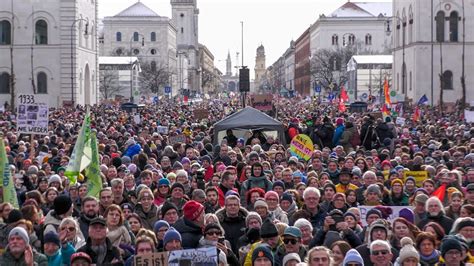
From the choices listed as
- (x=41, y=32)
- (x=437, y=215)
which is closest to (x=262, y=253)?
(x=437, y=215)

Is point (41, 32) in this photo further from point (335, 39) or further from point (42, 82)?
point (335, 39)

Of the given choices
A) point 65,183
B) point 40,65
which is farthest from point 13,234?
point 40,65

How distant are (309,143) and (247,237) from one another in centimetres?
1139

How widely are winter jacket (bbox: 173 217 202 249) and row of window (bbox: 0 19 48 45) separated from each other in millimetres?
62577

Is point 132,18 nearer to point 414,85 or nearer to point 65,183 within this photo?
point 414,85

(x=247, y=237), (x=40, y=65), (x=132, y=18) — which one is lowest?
(x=247, y=237)

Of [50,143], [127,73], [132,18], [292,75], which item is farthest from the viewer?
[292,75]

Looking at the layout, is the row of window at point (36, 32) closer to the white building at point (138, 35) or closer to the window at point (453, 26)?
the window at point (453, 26)

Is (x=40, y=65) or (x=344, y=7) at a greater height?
(x=344, y=7)

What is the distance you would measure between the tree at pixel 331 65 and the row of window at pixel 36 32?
49084 millimetres

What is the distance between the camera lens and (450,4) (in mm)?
76000

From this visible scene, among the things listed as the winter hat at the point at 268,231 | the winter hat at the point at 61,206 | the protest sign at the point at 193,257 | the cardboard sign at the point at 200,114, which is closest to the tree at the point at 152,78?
the cardboard sign at the point at 200,114

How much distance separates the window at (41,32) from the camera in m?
73.2

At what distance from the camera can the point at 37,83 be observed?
73.4 meters
